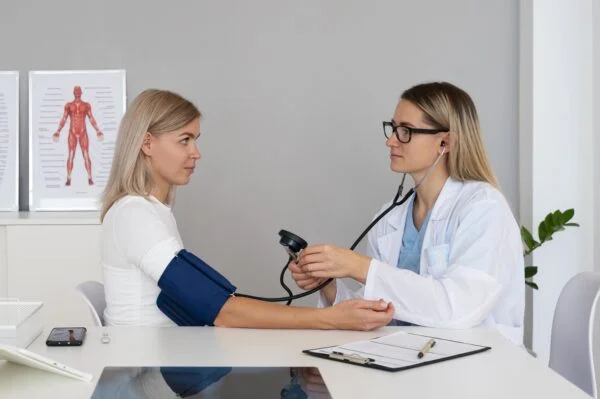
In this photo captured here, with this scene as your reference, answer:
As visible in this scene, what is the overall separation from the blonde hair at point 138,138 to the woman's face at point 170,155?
0.02m

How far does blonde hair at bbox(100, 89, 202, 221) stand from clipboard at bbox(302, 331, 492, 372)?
89 cm

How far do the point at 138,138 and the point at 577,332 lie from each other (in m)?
1.39

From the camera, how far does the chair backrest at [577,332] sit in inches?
91.4

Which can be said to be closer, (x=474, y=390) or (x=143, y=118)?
(x=474, y=390)

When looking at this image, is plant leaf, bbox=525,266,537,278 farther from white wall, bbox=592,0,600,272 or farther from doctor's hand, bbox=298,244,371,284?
doctor's hand, bbox=298,244,371,284

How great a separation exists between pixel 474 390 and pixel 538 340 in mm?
2691

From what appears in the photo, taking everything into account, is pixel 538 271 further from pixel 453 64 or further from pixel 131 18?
pixel 131 18

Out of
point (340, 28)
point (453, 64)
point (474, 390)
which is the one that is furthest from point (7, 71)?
point (474, 390)

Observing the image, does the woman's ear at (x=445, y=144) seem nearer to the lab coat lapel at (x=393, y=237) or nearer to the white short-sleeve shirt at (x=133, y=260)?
the lab coat lapel at (x=393, y=237)

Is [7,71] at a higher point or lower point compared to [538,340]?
→ higher

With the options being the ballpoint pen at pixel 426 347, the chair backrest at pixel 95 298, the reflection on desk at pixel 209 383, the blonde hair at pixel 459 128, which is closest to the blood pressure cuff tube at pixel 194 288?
the chair backrest at pixel 95 298

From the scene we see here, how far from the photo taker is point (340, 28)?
441 cm

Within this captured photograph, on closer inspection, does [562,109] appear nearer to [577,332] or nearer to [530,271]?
[530,271]

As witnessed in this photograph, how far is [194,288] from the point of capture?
2342mm
